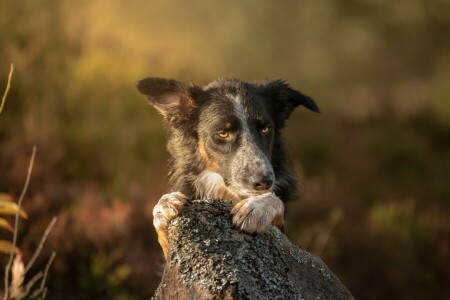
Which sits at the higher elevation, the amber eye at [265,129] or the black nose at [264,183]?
the amber eye at [265,129]

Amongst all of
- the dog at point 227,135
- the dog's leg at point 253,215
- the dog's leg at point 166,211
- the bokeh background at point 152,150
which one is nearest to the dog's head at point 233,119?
the dog at point 227,135

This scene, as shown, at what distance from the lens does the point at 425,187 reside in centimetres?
1209

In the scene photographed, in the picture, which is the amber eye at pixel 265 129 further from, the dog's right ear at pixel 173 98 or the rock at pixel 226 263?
the rock at pixel 226 263

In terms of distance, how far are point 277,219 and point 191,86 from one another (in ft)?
7.46

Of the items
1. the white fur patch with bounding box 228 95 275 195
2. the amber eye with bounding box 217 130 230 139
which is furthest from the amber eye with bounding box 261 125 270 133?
the amber eye with bounding box 217 130 230 139

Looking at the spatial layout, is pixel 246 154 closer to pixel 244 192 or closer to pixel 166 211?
pixel 244 192

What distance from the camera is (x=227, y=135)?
18.8 feet

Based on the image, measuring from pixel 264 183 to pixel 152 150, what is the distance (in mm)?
6167

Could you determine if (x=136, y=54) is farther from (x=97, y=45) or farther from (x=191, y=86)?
(x=191, y=86)

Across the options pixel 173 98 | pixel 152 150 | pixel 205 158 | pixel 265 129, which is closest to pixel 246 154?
pixel 265 129

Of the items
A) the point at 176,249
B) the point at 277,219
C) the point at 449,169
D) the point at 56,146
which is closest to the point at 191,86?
the point at 277,219

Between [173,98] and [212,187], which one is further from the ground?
[173,98]

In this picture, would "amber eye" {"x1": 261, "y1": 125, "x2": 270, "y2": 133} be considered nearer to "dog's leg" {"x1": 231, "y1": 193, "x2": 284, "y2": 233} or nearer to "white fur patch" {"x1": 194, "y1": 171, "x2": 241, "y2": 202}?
"white fur patch" {"x1": 194, "y1": 171, "x2": 241, "y2": 202}

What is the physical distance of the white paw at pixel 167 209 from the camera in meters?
3.82
